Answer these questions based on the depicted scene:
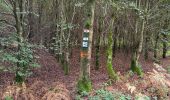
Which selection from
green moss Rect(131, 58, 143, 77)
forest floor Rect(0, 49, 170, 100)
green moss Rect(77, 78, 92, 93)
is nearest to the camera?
green moss Rect(77, 78, 92, 93)

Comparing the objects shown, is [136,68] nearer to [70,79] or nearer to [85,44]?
[70,79]

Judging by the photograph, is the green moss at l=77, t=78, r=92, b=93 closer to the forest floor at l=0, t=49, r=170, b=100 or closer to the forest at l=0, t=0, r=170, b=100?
the forest at l=0, t=0, r=170, b=100

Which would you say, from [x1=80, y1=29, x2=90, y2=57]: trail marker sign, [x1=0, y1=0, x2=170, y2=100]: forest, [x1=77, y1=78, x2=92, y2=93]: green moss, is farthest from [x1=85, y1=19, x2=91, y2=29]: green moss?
[x1=77, y1=78, x2=92, y2=93]: green moss

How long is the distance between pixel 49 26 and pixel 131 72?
31.9 feet

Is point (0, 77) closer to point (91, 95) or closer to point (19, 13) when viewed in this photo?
point (19, 13)

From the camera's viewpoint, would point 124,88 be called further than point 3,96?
Answer: Yes

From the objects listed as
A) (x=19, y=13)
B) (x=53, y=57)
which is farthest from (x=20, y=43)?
(x=53, y=57)

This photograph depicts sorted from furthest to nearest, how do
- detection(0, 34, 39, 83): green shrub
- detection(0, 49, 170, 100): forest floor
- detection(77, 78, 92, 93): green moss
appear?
detection(0, 34, 39, 83): green shrub, detection(0, 49, 170, 100): forest floor, detection(77, 78, 92, 93): green moss

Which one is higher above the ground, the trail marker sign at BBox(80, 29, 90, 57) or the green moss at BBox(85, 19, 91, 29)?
the green moss at BBox(85, 19, 91, 29)

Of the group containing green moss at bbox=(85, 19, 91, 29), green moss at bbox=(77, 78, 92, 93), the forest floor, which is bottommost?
the forest floor

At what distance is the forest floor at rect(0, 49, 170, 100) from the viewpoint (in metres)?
13.4

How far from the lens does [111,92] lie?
13.4m

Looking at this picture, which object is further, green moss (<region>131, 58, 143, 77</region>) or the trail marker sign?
green moss (<region>131, 58, 143, 77</region>)

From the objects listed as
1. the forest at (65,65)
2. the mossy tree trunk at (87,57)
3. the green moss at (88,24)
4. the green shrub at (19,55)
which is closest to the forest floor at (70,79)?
the forest at (65,65)
